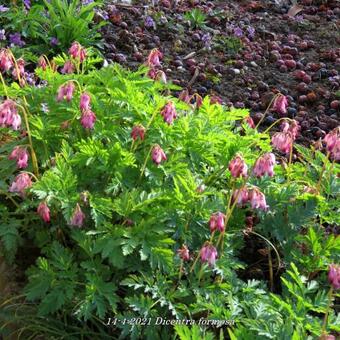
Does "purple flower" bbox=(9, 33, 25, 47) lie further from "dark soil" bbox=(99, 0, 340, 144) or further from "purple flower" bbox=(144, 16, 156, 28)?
"purple flower" bbox=(144, 16, 156, 28)

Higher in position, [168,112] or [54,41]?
[168,112]

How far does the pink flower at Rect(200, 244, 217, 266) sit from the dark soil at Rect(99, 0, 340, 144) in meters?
1.84

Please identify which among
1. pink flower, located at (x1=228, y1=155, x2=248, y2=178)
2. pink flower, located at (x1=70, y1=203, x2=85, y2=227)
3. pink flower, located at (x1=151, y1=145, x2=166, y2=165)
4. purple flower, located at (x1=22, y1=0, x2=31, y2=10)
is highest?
pink flower, located at (x1=228, y1=155, x2=248, y2=178)

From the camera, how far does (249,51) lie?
5.30m

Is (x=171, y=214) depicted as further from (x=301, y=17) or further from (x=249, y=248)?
(x=301, y=17)

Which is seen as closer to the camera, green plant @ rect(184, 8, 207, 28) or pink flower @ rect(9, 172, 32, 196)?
pink flower @ rect(9, 172, 32, 196)

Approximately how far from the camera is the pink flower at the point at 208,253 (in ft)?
8.77

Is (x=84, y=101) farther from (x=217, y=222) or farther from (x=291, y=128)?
(x=291, y=128)

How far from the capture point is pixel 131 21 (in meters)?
5.46

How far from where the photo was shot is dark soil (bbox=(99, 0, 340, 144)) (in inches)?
185

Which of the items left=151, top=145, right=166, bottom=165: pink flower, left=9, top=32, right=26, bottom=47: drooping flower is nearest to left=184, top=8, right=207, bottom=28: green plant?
left=9, top=32, right=26, bottom=47: drooping flower

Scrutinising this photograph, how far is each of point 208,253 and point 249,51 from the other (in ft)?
9.65

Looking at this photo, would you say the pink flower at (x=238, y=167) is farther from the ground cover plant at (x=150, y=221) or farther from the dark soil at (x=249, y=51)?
the dark soil at (x=249, y=51)

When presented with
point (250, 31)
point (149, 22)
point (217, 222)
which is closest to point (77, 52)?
point (217, 222)
